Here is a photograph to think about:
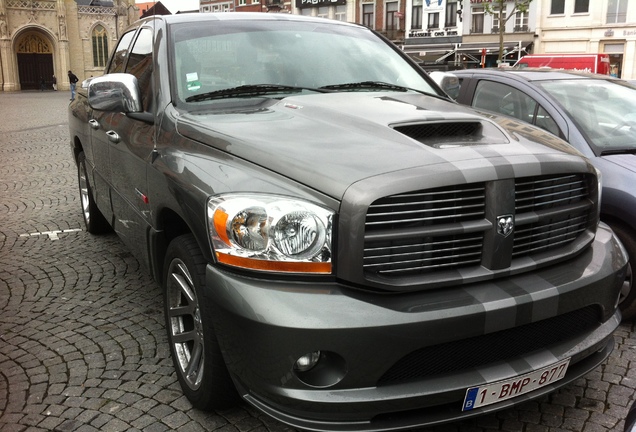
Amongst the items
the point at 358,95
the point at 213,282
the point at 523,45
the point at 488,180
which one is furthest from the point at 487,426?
the point at 523,45

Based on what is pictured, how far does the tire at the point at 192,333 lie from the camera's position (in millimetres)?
2553

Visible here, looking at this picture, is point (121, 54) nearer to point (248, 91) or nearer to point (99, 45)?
point (248, 91)

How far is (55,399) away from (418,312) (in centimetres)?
201

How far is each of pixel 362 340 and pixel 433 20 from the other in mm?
48048

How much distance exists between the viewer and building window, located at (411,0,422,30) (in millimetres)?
47844

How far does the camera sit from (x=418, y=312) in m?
2.17

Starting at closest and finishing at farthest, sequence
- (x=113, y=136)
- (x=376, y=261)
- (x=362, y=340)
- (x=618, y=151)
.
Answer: (x=362, y=340), (x=376, y=261), (x=113, y=136), (x=618, y=151)

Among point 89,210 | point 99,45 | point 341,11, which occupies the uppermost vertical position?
point 341,11

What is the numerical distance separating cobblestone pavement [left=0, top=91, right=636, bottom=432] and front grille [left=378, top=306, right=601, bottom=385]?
1.97 feet

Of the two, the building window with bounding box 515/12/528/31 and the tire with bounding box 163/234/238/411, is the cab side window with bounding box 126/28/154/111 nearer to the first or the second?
the tire with bounding box 163/234/238/411

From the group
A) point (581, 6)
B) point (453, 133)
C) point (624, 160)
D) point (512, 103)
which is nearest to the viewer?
point (453, 133)

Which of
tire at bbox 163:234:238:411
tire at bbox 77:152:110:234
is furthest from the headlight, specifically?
tire at bbox 77:152:110:234

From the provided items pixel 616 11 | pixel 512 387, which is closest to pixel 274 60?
pixel 512 387

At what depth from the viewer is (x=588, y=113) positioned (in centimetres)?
480
